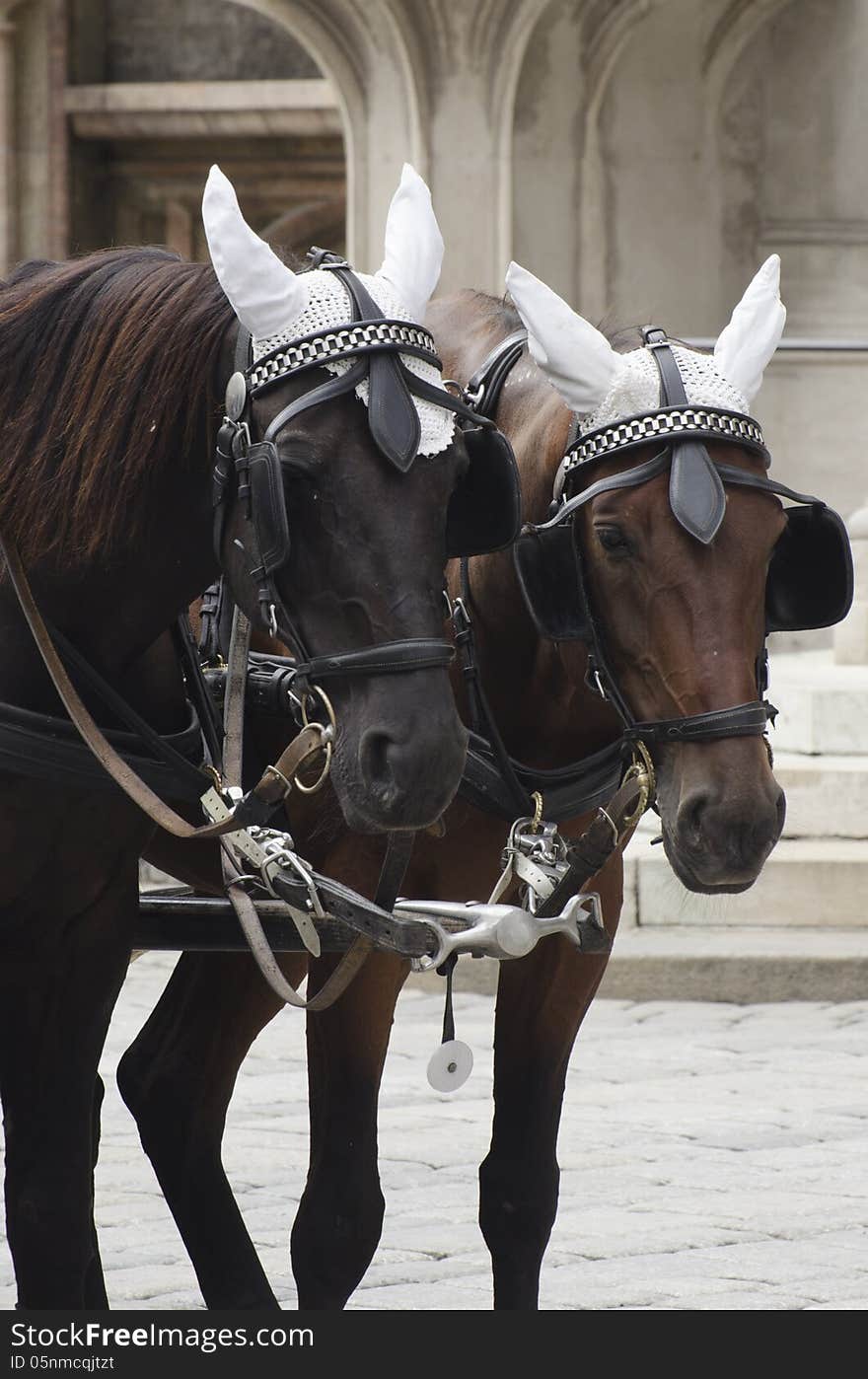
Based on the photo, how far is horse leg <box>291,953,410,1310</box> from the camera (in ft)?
12.1

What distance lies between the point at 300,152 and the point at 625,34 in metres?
7.36

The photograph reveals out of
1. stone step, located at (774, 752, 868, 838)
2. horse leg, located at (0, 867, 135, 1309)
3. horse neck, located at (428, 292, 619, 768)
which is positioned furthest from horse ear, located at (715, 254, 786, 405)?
stone step, located at (774, 752, 868, 838)

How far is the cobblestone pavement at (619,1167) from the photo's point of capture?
14.4 feet

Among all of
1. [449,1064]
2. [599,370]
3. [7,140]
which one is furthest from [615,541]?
[7,140]

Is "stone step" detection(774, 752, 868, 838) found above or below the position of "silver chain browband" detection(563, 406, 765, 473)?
below

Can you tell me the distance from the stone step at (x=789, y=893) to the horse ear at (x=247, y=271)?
15.8ft

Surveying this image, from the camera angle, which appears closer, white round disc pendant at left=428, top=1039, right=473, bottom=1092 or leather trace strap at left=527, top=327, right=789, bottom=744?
leather trace strap at left=527, top=327, right=789, bottom=744

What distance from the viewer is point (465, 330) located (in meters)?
4.05

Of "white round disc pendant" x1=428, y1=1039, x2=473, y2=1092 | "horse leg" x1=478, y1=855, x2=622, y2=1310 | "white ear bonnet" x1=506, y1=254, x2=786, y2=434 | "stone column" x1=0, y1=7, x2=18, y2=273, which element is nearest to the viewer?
"white ear bonnet" x1=506, y1=254, x2=786, y2=434

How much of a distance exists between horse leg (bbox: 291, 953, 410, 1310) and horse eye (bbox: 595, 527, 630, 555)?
763mm

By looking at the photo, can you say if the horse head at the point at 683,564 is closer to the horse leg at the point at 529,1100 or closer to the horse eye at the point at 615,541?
the horse eye at the point at 615,541

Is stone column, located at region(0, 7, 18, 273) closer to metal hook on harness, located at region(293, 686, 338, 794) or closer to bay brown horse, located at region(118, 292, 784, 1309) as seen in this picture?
bay brown horse, located at region(118, 292, 784, 1309)

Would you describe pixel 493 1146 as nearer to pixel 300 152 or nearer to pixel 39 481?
pixel 39 481

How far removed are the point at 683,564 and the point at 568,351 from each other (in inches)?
16.1
